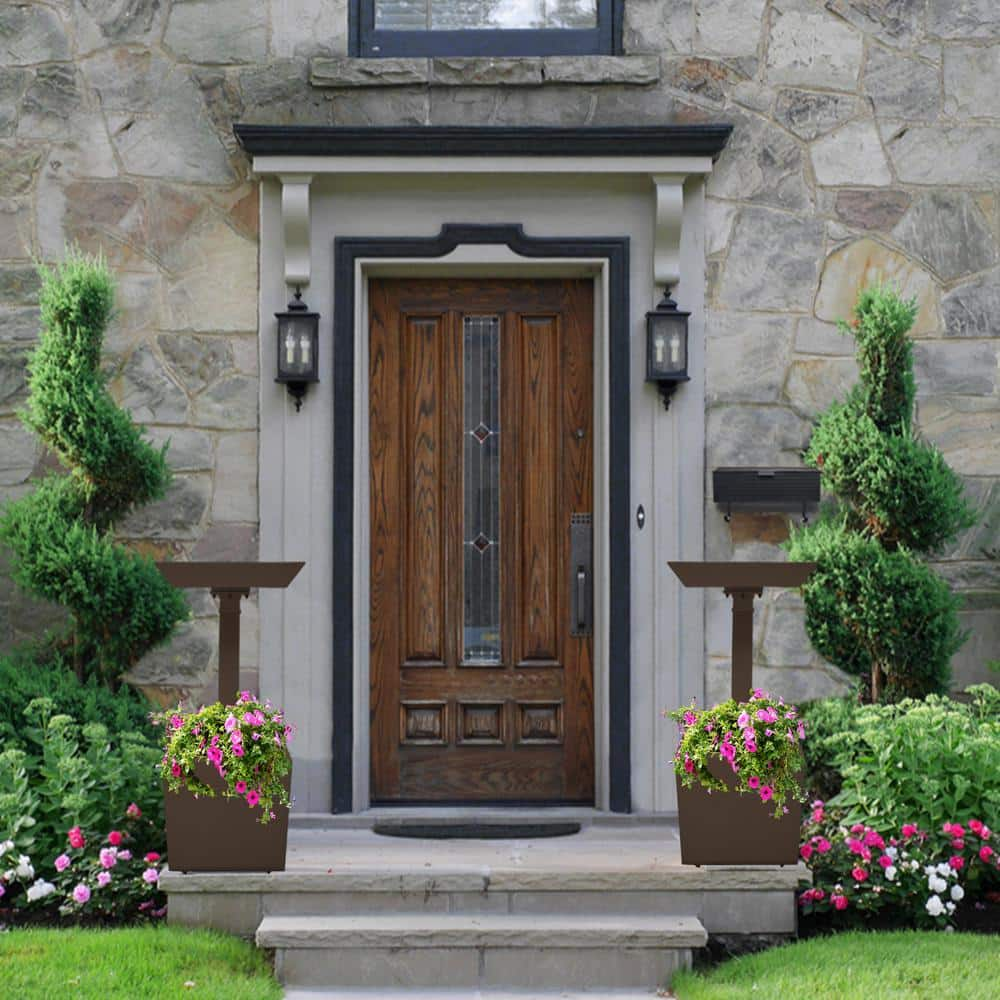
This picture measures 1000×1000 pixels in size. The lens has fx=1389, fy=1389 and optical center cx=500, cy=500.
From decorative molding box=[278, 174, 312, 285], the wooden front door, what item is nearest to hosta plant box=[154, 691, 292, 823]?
the wooden front door

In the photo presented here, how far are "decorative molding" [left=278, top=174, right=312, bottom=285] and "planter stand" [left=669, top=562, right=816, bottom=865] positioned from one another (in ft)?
6.56

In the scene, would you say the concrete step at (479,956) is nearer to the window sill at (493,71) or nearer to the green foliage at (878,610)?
Answer: the green foliage at (878,610)

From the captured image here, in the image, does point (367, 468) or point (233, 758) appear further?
point (367, 468)

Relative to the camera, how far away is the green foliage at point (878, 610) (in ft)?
16.5

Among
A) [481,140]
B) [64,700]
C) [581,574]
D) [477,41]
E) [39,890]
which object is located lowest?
[39,890]

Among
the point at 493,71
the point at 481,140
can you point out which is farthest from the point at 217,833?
the point at 493,71

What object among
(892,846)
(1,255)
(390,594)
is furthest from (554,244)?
(892,846)

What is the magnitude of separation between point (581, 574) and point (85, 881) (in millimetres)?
2235

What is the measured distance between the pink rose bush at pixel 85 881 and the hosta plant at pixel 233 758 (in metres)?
0.33

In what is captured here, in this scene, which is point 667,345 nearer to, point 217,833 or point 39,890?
point 217,833

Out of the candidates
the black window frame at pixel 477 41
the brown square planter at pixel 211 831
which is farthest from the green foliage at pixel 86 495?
the black window frame at pixel 477 41

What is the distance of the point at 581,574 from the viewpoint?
5605 mm

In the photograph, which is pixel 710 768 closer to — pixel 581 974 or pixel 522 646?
pixel 581 974

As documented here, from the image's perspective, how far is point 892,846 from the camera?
443 cm
